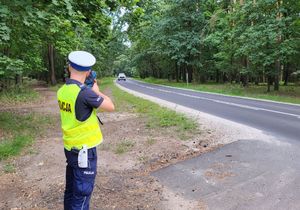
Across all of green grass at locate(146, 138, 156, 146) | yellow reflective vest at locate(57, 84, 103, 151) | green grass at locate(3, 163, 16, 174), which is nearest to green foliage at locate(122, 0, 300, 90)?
green grass at locate(146, 138, 156, 146)

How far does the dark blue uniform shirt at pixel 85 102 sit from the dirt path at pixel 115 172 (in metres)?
1.55

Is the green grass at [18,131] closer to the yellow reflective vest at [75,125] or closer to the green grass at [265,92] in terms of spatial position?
the yellow reflective vest at [75,125]

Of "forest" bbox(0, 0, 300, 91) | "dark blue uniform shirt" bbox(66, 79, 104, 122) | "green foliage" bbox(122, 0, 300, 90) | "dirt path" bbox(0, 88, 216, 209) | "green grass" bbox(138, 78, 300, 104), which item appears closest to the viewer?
"dark blue uniform shirt" bbox(66, 79, 104, 122)

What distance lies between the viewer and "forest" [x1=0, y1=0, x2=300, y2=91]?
7.38m

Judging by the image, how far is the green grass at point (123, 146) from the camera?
6.68m

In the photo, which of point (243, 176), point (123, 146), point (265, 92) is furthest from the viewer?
point (265, 92)

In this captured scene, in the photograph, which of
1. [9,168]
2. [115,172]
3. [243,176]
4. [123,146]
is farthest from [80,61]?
[123,146]

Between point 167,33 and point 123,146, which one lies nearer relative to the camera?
point 123,146

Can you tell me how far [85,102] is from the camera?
10.3 ft

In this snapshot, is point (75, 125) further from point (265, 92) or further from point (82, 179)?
point (265, 92)

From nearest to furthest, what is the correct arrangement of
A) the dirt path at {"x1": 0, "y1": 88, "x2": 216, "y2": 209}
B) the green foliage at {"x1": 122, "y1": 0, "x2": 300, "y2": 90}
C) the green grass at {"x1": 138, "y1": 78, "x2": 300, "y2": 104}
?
the dirt path at {"x1": 0, "y1": 88, "x2": 216, "y2": 209}
the green grass at {"x1": 138, "y1": 78, "x2": 300, "y2": 104}
the green foliage at {"x1": 122, "y1": 0, "x2": 300, "y2": 90}

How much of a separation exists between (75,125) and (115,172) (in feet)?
8.05

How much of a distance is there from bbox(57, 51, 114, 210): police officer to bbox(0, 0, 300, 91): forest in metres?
3.20

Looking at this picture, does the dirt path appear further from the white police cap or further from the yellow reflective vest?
the white police cap
